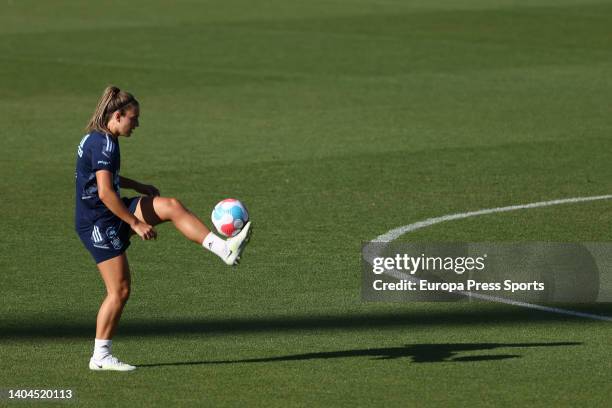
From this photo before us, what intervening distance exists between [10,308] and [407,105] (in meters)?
14.4

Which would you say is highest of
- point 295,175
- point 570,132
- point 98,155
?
point 570,132

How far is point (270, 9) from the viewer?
143 ft

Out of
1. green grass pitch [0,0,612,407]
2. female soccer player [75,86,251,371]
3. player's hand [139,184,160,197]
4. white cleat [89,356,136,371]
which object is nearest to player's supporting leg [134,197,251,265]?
female soccer player [75,86,251,371]

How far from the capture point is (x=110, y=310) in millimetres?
9617

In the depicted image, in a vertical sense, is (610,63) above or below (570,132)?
above

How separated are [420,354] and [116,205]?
2.50 m

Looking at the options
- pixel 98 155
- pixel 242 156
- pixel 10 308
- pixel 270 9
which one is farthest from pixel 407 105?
pixel 270 9

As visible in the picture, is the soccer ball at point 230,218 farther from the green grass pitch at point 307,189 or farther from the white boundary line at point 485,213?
the white boundary line at point 485,213

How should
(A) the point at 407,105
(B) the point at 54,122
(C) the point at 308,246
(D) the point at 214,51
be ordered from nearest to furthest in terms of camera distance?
(C) the point at 308,246
(B) the point at 54,122
(A) the point at 407,105
(D) the point at 214,51

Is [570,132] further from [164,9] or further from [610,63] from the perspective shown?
[164,9]

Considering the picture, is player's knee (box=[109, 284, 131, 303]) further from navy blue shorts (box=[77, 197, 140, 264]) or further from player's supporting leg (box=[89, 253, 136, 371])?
navy blue shorts (box=[77, 197, 140, 264])

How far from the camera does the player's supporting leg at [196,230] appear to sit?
31.0 ft

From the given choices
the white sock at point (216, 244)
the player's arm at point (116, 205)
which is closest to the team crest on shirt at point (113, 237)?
the player's arm at point (116, 205)

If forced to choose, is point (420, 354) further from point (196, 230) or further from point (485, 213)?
point (485, 213)
